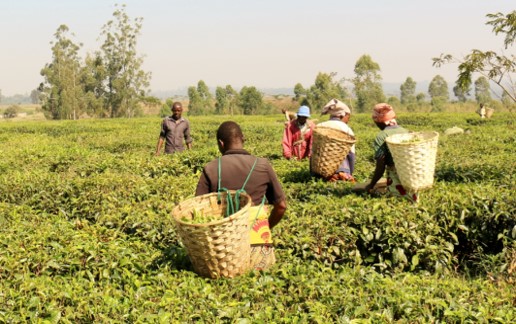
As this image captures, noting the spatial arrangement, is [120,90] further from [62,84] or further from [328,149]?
[328,149]

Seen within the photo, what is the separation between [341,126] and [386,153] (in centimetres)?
161

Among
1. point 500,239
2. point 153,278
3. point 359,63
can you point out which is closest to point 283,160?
point 500,239

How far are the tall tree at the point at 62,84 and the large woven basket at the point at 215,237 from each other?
6165 centimetres

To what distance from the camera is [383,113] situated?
5.62 metres

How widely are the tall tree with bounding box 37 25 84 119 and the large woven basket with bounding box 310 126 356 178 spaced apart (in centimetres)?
5940

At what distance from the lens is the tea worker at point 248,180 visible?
12.8 feet

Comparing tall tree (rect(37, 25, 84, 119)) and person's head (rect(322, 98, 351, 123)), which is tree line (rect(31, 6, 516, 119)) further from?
person's head (rect(322, 98, 351, 123))

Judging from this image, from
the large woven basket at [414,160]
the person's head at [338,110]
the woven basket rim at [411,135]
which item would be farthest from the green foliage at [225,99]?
the large woven basket at [414,160]

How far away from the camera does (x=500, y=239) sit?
17.0ft

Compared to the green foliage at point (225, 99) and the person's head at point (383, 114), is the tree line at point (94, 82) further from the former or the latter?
the person's head at point (383, 114)

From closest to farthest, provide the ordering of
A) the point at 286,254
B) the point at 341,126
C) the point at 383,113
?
the point at 286,254, the point at 383,113, the point at 341,126

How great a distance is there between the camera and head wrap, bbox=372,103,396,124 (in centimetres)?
561

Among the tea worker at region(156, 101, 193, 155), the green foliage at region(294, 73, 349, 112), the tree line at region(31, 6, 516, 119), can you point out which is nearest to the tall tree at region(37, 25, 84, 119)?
the tree line at region(31, 6, 516, 119)

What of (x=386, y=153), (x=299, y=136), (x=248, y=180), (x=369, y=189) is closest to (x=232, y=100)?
(x=299, y=136)
